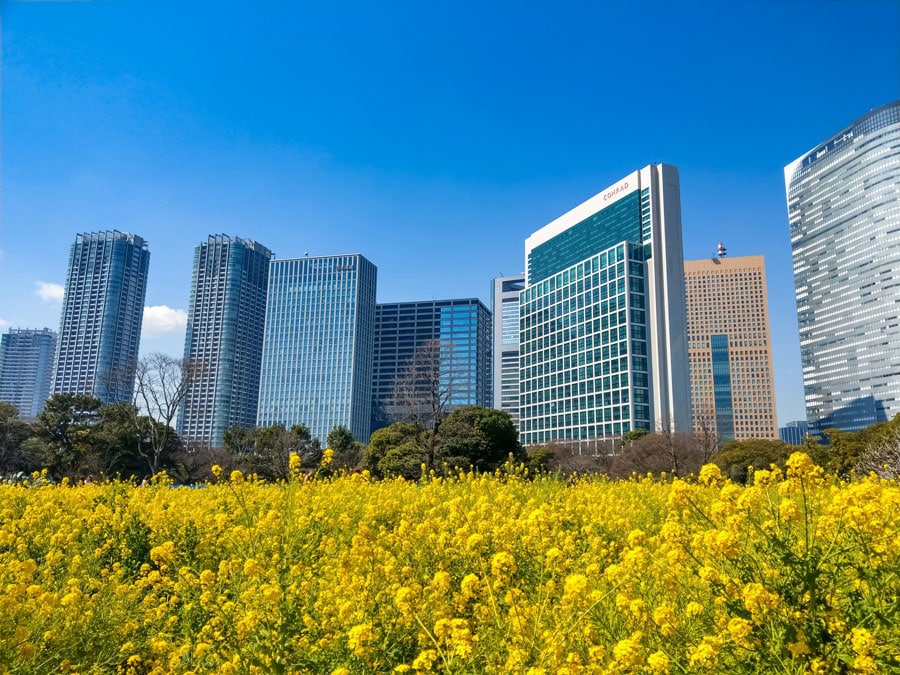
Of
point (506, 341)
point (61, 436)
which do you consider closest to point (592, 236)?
point (61, 436)

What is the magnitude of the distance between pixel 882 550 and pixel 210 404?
136128 millimetres

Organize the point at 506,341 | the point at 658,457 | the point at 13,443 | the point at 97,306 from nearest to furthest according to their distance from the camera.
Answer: the point at 658,457 < the point at 13,443 < the point at 97,306 < the point at 506,341

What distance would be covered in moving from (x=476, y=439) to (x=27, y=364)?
7331 inches

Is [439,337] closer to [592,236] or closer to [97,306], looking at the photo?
[592,236]

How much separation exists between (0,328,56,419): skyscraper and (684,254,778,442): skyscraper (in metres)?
181

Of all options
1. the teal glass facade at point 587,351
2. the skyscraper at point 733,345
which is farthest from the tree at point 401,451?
the skyscraper at point 733,345

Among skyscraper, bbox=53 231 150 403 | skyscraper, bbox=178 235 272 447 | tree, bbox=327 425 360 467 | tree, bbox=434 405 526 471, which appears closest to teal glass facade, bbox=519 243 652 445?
tree, bbox=327 425 360 467

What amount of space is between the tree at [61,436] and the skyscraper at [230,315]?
10306 centimetres

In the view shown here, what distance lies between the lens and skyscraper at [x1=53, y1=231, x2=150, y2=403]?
12512 cm

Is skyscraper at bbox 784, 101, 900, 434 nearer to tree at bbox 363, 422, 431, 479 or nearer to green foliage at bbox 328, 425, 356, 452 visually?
green foliage at bbox 328, 425, 356, 452

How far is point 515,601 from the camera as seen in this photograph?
2762 mm

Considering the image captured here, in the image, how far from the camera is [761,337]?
149375 mm

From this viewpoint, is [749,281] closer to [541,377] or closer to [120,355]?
[541,377]

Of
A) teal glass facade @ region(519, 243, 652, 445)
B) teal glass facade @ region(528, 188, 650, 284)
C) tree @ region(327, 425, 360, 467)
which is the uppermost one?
teal glass facade @ region(528, 188, 650, 284)
